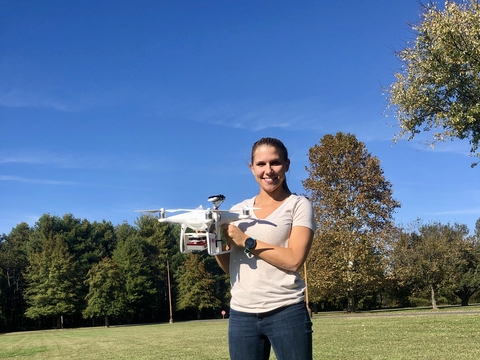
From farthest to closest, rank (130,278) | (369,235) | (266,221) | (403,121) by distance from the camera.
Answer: (130,278)
(369,235)
(403,121)
(266,221)

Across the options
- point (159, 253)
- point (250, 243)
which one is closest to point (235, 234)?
point (250, 243)

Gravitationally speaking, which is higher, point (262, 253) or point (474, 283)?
point (262, 253)

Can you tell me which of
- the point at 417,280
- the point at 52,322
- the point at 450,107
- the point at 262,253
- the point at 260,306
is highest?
the point at 450,107

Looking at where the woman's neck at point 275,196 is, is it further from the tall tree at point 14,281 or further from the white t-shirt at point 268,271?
the tall tree at point 14,281

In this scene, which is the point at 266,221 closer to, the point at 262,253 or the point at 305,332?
the point at 262,253

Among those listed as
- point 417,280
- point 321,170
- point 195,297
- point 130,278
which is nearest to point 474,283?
point 417,280

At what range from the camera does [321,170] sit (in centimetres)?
3534

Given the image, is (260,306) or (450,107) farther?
(450,107)

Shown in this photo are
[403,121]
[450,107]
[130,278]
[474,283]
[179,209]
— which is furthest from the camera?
[130,278]

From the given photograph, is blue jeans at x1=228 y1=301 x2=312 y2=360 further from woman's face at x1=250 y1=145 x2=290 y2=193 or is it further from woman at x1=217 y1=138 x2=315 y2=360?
woman's face at x1=250 y1=145 x2=290 y2=193

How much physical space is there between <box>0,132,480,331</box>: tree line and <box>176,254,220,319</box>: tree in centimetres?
13

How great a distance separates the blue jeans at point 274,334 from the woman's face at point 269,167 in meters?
0.75

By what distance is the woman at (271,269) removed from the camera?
2.67 m

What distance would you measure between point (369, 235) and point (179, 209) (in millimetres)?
32227
